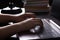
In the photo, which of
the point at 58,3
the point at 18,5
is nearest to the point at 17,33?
the point at 58,3

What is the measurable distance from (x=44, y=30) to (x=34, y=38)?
14cm

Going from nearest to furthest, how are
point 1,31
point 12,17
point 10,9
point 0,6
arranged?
point 1,31 < point 12,17 < point 10,9 < point 0,6

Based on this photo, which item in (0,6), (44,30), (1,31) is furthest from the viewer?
(0,6)

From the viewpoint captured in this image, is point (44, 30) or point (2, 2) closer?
point (44, 30)

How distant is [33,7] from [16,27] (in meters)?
0.66

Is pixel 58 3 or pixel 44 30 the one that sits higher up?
pixel 58 3

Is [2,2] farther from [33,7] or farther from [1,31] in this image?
[1,31]

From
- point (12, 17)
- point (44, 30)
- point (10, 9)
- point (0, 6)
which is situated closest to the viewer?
point (44, 30)

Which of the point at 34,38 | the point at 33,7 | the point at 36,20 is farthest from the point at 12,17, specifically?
the point at 33,7

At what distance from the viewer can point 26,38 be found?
596 millimetres

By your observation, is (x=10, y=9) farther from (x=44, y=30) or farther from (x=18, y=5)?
(x=44, y=30)

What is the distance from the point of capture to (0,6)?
1312 mm

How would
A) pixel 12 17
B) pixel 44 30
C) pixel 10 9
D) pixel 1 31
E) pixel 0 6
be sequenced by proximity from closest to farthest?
pixel 1 31 → pixel 44 30 → pixel 12 17 → pixel 10 9 → pixel 0 6

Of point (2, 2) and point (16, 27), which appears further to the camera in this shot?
point (2, 2)
